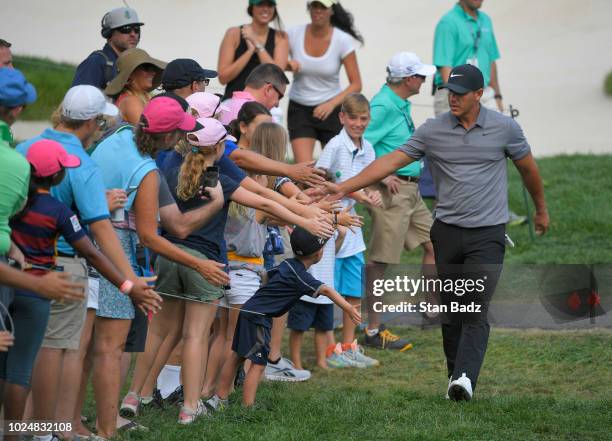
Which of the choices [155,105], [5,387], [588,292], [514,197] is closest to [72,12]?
[514,197]

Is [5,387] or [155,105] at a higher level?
[155,105]

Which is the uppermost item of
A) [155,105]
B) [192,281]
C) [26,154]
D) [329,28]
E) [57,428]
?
[329,28]

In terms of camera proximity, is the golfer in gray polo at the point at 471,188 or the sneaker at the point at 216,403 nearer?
the sneaker at the point at 216,403

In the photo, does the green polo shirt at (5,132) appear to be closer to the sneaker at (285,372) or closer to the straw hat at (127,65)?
the straw hat at (127,65)

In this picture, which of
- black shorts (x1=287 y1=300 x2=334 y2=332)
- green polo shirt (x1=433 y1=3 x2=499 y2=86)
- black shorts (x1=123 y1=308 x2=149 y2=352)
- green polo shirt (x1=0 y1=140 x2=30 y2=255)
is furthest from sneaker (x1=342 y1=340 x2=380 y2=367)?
green polo shirt (x1=0 y1=140 x2=30 y2=255)

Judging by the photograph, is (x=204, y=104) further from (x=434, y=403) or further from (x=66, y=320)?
(x=434, y=403)

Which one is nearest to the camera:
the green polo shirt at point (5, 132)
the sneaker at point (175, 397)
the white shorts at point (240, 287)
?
the green polo shirt at point (5, 132)

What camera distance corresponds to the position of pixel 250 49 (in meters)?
9.34

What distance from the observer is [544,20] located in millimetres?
15758

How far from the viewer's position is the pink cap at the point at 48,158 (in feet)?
16.2

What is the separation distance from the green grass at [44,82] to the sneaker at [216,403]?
666 centimetres

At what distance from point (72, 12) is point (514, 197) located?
563cm

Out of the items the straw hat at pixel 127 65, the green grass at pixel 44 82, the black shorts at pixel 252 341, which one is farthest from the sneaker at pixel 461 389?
the green grass at pixel 44 82

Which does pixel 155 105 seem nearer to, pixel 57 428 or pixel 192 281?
pixel 192 281
